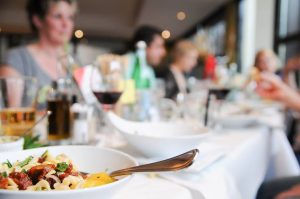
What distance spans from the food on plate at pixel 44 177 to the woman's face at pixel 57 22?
2.19 metres

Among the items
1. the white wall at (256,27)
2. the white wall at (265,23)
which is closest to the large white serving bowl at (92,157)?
the white wall at (256,27)

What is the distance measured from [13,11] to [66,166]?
2990 mm

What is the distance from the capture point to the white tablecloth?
493 millimetres

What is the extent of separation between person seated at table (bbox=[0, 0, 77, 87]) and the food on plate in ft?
5.84

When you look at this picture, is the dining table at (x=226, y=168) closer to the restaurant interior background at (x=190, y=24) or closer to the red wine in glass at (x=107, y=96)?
the red wine in glass at (x=107, y=96)

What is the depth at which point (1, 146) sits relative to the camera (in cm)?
48

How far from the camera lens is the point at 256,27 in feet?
18.2

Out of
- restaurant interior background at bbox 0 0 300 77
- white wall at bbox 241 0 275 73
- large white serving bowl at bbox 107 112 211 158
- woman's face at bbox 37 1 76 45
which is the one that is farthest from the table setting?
white wall at bbox 241 0 275 73

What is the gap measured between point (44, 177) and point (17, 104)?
0.51 m

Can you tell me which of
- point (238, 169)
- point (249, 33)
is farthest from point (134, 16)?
point (238, 169)

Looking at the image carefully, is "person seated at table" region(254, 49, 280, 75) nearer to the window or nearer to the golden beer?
the window

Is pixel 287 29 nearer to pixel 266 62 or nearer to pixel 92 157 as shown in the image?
pixel 266 62

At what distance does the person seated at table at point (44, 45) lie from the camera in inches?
86.8

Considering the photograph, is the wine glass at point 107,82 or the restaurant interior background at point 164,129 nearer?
the restaurant interior background at point 164,129
